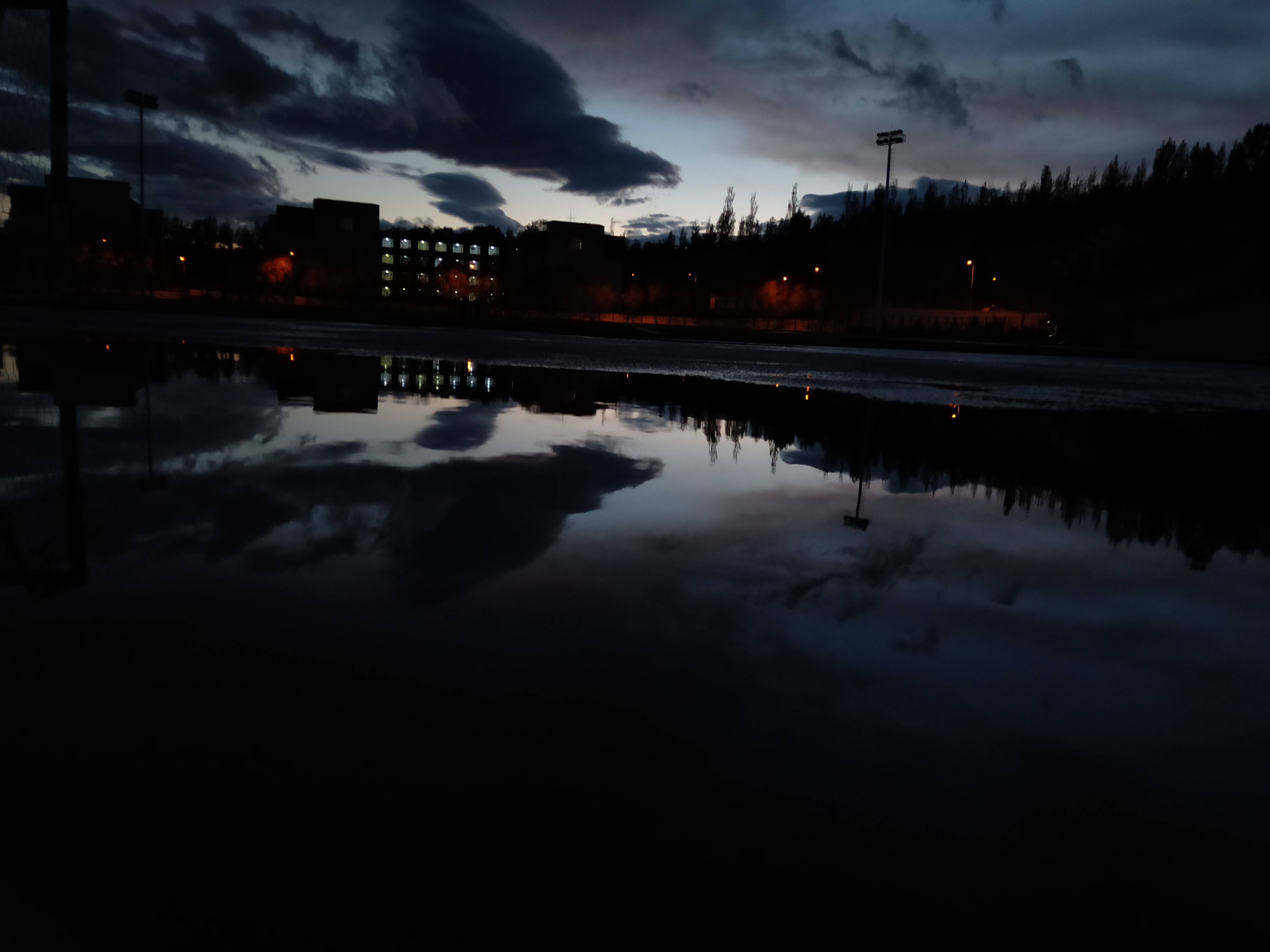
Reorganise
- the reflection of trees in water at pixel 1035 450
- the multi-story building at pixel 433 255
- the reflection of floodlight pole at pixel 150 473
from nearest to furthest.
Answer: the reflection of floodlight pole at pixel 150 473 < the reflection of trees in water at pixel 1035 450 < the multi-story building at pixel 433 255

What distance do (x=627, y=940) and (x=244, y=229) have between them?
219701 mm

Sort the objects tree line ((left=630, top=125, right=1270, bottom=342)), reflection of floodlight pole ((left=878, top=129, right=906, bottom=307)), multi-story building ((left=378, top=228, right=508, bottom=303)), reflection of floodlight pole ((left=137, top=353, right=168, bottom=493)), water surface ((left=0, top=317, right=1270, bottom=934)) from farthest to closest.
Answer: multi-story building ((left=378, top=228, right=508, bottom=303))
tree line ((left=630, top=125, right=1270, bottom=342))
reflection of floodlight pole ((left=878, top=129, right=906, bottom=307))
reflection of floodlight pole ((left=137, top=353, right=168, bottom=493))
water surface ((left=0, top=317, right=1270, bottom=934))

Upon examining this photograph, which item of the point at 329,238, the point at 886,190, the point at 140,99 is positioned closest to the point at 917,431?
the point at 886,190

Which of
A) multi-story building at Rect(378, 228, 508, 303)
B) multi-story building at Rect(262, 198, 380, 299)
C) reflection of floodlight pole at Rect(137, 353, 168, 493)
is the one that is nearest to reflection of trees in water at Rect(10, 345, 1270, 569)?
reflection of floodlight pole at Rect(137, 353, 168, 493)

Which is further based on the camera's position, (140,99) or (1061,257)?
(1061,257)

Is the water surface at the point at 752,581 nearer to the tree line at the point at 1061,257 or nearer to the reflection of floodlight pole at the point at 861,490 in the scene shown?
the reflection of floodlight pole at the point at 861,490

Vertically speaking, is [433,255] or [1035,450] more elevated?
[433,255]

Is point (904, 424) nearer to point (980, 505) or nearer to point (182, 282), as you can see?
point (980, 505)

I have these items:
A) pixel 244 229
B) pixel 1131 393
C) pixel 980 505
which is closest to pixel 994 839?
pixel 980 505

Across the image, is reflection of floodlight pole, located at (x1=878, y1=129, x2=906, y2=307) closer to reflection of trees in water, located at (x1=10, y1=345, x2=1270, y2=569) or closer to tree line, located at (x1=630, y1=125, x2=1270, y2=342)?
tree line, located at (x1=630, y1=125, x2=1270, y2=342)

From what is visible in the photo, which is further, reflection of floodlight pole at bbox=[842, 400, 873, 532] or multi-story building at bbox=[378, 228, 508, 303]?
multi-story building at bbox=[378, 228, 508, 303]

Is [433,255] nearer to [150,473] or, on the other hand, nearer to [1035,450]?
[1035,450]

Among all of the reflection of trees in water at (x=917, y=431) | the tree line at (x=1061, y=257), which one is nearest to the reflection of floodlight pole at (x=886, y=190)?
the tree line at (x=1061, y=257)

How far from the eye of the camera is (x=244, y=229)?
19488 cm
